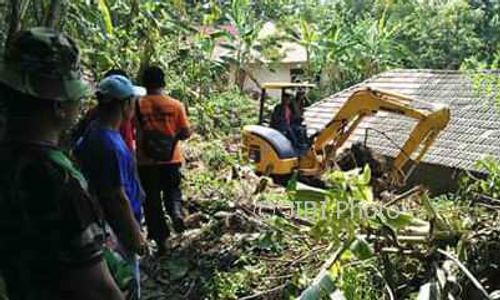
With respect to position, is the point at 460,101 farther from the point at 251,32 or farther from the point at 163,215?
the point at 163,215

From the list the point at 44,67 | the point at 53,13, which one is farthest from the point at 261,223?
the point at 44,67

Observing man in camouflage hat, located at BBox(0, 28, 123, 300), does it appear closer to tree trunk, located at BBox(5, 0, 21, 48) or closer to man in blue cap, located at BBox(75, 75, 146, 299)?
man in blue cap, located at BBox(75, 75, 146, 299)

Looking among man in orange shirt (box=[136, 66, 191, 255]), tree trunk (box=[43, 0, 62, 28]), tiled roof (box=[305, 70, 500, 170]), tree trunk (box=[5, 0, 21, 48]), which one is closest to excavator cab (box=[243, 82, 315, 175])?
tiled roof (box=[305, 70, 500, 170])

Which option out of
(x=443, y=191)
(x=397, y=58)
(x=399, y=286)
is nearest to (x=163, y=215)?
(x=399, y=286)

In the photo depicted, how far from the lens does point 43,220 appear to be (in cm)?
184

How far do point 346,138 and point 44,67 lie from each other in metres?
8.41

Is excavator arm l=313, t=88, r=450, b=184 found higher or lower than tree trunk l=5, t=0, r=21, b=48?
lower

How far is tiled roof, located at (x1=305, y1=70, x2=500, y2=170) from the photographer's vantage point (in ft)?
38.0

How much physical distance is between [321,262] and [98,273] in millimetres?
2206

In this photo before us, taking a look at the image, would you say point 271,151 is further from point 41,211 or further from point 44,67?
point 41,211

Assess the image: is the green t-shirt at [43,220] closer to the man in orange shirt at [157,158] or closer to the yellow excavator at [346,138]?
the man in orange shirt at [157,158]

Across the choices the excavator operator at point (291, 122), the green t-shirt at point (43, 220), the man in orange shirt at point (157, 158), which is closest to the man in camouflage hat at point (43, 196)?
the green t-shirt at point (43, 220)

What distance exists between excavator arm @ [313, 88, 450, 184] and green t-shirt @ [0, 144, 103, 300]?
310 inches

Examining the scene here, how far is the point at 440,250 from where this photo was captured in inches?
136
